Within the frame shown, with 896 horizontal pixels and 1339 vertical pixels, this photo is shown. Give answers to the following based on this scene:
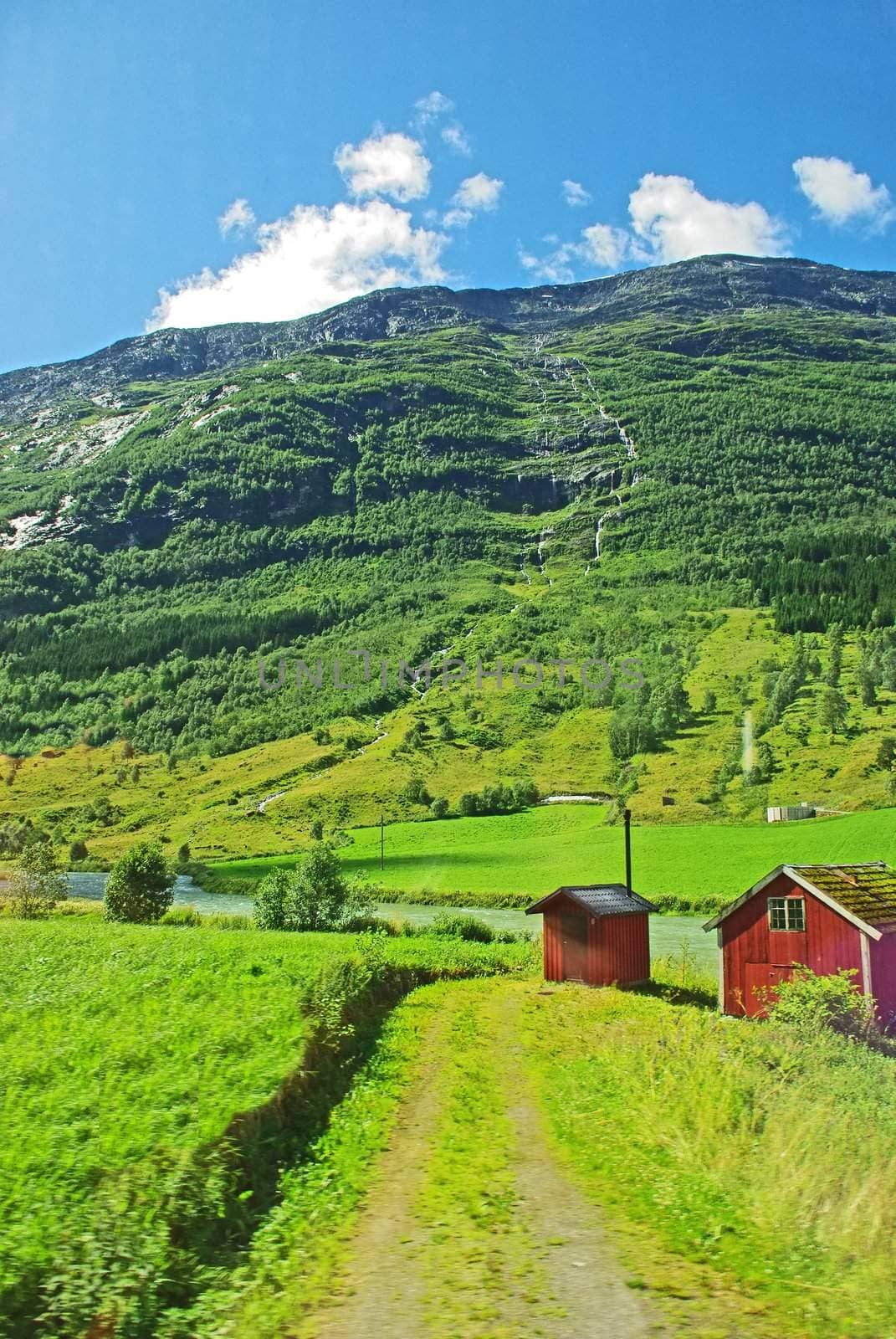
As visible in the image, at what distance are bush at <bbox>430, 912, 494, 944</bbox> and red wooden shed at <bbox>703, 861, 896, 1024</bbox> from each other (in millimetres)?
28079

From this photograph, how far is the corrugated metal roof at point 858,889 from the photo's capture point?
116ft

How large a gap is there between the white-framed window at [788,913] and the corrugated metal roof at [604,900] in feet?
30.1

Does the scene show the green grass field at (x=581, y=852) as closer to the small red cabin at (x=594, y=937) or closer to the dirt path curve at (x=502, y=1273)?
the small red cabin at (x=594, y=937)

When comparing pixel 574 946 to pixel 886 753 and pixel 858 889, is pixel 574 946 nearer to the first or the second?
pixel 858 889

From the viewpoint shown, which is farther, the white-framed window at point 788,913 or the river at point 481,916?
the river at point 481,916

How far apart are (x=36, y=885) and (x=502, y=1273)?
7220cm

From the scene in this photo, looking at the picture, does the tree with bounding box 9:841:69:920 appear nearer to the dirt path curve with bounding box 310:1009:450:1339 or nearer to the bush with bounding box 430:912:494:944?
the bush with bounding box 430:912:494:944

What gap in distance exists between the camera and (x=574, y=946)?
46094 mm

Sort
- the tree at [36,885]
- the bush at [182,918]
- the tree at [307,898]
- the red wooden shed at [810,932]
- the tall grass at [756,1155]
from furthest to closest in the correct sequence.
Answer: the tree at [36,885]
the bush at [182,918]
the tree at [307,898]
the red wooden shed at [810,932]
the tall grass at [756,1155]

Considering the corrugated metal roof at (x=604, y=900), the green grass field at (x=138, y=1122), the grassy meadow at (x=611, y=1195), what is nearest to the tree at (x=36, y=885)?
the corrugated metal roof at (x=604, y=900)

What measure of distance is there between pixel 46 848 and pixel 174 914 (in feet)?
57.7

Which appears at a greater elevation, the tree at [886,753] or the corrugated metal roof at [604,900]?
the tree at [886,753]

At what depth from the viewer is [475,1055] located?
83.3ft

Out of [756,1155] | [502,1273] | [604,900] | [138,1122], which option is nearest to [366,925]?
[604,900]
